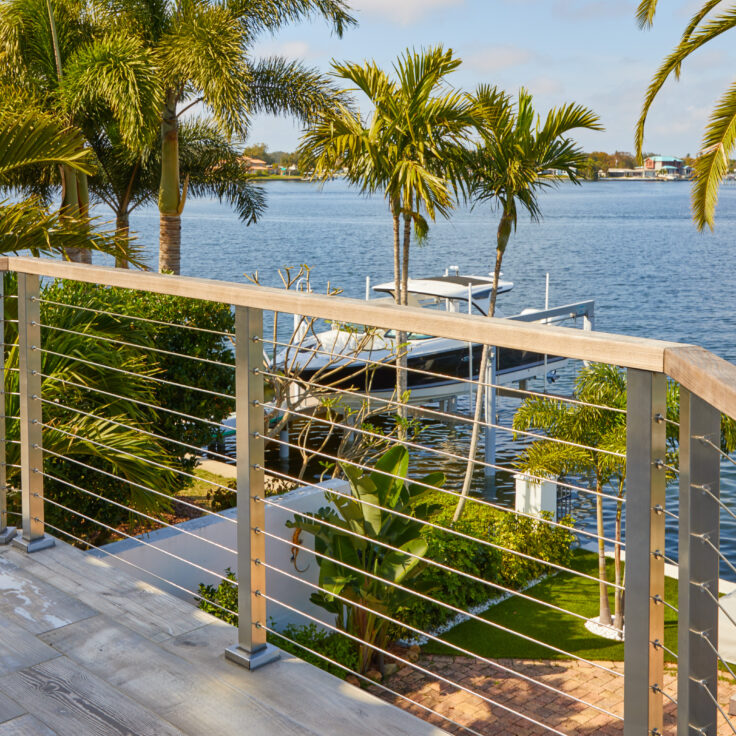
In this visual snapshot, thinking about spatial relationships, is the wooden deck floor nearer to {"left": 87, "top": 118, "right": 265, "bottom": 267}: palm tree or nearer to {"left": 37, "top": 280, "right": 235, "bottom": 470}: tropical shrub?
{"left": 37, "top": 280, "right": 235, "bottom": 470}: tropical shrub

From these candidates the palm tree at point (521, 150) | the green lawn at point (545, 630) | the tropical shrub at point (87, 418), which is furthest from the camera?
the palm tree at point (521, 150)

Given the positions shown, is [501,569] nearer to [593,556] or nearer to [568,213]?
[593,556]

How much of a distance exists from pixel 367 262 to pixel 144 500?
5502cm

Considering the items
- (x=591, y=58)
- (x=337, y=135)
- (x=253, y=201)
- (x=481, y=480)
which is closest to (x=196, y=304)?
(x=337, y=135)

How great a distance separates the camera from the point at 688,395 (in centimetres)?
147

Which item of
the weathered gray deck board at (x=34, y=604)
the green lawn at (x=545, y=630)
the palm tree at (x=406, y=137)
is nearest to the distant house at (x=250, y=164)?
the palm tree at (x=406, y=137)

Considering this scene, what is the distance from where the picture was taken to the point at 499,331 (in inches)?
71.1

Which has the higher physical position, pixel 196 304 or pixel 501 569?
pixel 196 304

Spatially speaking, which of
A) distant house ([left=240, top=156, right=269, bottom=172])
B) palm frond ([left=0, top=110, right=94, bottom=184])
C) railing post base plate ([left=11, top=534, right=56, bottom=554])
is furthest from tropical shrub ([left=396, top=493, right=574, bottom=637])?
distant house ([left=240, top=156, right=269, bottom=172])

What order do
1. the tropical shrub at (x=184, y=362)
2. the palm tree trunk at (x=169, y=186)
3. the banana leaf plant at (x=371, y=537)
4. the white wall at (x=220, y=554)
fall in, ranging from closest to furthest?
the white wall at (x=220, y=554) < the banana leaf plant at (x=371, y=537) < the tropical shrub at (x=184, y=362) < the palm tree trunk at (x=169, y=186)

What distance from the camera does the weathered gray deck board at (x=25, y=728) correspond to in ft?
7.39

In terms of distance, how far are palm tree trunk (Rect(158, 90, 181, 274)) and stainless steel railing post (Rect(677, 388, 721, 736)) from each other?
1803cm

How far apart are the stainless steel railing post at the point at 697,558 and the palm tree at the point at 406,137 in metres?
12.5

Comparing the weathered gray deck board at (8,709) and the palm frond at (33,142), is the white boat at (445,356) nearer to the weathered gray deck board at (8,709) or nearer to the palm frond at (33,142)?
the palm frond at (33,142)
